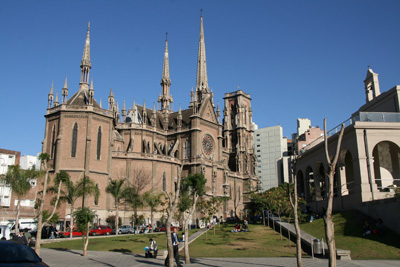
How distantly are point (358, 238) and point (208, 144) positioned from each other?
45185 millimetres

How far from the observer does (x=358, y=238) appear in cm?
2338

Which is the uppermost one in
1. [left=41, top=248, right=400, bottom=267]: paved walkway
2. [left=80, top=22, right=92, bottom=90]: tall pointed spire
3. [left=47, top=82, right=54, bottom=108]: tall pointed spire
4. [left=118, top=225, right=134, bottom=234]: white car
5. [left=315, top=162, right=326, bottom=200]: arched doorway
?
[left=80, top=22, right=92, bottom=90]: tall pointed spire

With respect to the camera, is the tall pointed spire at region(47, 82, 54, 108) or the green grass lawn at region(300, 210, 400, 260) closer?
the green grass lawn at region(300, 210, 400, 260)

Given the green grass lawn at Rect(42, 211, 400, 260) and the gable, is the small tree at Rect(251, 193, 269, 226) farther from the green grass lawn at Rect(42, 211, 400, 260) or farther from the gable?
the gable

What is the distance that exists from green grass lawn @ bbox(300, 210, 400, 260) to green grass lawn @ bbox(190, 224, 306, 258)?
2.68m

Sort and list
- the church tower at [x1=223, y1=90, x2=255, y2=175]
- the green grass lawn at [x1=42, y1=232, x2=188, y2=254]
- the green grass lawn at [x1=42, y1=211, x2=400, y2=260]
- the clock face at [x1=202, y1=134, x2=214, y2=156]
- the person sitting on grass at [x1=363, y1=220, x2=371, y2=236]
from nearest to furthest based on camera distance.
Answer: the green grass lawn at [x1=42, y1=211, x2=400, y2=260] → the person sitting on grass at [x1=363, y1=220, x2=371, y2=236] → the green grass lawn at [x1=42, y1=232, x2=188, y2=254] → the clock face at [x1=202, y1=134, x2=214, y2=156] → the church tower at [x1=223, y1=90, x2=255, y2=175]

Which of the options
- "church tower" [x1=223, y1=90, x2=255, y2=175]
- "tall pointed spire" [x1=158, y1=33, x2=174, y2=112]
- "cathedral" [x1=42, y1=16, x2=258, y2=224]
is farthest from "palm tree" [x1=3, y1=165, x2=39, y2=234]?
"church tower" [x1=223, y1=90, x2=255, y2=175]

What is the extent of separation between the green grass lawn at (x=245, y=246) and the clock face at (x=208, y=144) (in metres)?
34.4

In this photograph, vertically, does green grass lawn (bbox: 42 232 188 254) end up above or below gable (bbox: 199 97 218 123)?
below

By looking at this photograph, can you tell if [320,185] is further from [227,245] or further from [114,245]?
[114,245]

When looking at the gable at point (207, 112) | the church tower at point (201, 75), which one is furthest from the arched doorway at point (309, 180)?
the church tower at point (201, 75)

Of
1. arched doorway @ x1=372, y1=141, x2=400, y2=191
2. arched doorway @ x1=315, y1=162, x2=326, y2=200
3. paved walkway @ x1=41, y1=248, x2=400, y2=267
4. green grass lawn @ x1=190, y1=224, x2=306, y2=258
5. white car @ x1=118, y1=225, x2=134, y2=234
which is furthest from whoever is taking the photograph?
white car @ x1=118, y1=225, x2=134, y2=234

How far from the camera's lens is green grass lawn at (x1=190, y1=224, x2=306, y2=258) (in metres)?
23.0

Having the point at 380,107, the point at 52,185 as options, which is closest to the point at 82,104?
the point at 52,185
